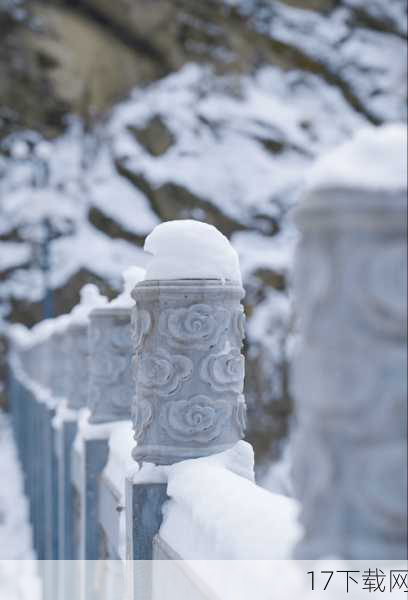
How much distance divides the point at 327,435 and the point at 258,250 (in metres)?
24.3

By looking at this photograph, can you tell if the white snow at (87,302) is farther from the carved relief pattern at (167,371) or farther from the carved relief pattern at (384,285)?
the carved relief pattern at (384,285)

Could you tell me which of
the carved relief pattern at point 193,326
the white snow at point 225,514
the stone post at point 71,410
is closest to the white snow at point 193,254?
the carved relief pattern at point 193,326

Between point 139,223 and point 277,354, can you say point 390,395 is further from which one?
point 139,223

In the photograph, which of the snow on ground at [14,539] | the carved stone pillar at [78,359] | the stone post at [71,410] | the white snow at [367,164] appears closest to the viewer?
the white snow at [367,164]

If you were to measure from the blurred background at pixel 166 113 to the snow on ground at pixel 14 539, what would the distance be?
31.3 ft

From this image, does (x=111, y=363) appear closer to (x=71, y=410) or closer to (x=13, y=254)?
(x=71, y=410)

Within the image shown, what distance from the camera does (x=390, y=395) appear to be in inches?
61.0

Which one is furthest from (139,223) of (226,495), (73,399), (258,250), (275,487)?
(226,495)

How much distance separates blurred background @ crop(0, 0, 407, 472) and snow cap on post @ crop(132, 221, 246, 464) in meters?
22.2

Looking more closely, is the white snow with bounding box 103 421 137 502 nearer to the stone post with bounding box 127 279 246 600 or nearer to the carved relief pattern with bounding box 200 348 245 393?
the stone post with bounding box 127 279 246 600

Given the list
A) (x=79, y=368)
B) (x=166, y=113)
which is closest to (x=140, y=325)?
(x=79, y=368)

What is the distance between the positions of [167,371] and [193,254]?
18.4 inches

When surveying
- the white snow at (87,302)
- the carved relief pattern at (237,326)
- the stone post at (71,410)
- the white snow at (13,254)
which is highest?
the white snow at (13,254)

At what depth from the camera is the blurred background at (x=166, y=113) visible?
88.4 ft
